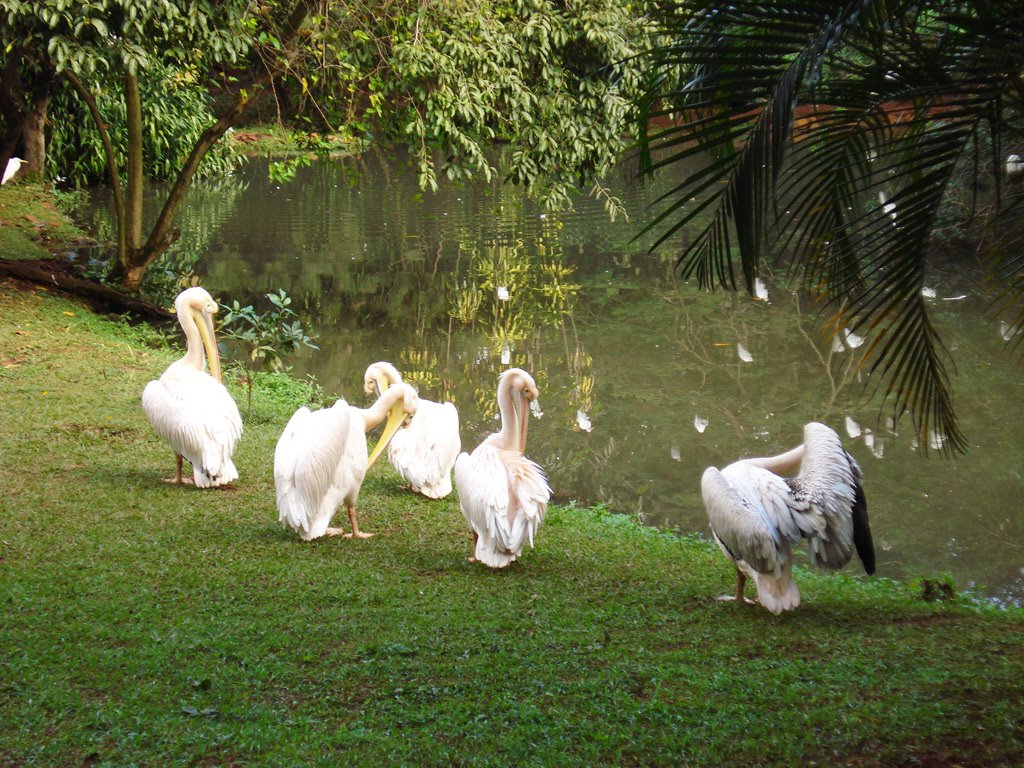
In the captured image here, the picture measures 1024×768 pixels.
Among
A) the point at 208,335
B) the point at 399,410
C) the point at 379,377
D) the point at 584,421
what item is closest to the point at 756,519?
the point at 399,410

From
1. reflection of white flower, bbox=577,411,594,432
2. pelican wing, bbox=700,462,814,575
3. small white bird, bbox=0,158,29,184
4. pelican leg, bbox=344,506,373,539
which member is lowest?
pelican leg, bbox=344,506,373,539

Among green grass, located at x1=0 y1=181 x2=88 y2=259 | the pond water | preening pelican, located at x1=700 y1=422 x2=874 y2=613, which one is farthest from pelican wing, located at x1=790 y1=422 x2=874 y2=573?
green grass, located at x1=0 y1=181 x2=88 y2=259

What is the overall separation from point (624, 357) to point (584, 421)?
2371 millimetres

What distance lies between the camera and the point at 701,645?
4.58m

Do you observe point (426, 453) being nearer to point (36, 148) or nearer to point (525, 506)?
point (525, 506)

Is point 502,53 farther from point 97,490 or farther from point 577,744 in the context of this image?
point 577,744

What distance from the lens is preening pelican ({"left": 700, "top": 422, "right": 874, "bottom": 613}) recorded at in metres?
4.86

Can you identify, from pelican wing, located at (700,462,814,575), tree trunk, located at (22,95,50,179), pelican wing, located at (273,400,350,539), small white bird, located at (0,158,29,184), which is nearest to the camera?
pelican wing, located at (700,462,814,575)

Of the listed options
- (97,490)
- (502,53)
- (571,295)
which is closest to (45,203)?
(571,295)

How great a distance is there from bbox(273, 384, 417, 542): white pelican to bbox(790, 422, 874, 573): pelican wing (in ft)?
8.51

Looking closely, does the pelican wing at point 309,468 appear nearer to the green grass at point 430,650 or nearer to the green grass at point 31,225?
the green grass at point 430,650

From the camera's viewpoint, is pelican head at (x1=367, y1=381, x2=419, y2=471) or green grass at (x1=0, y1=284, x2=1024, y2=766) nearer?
green grass at (x1=0, y1=284, x2=1024, y2=766)

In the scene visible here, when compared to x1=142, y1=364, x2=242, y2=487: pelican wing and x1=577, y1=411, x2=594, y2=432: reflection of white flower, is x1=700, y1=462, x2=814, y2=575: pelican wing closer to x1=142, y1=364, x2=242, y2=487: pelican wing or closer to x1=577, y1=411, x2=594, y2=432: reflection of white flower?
x1=142, y1=364, x2=242, y2=487: pelican wing

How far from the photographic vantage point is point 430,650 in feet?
14.3
